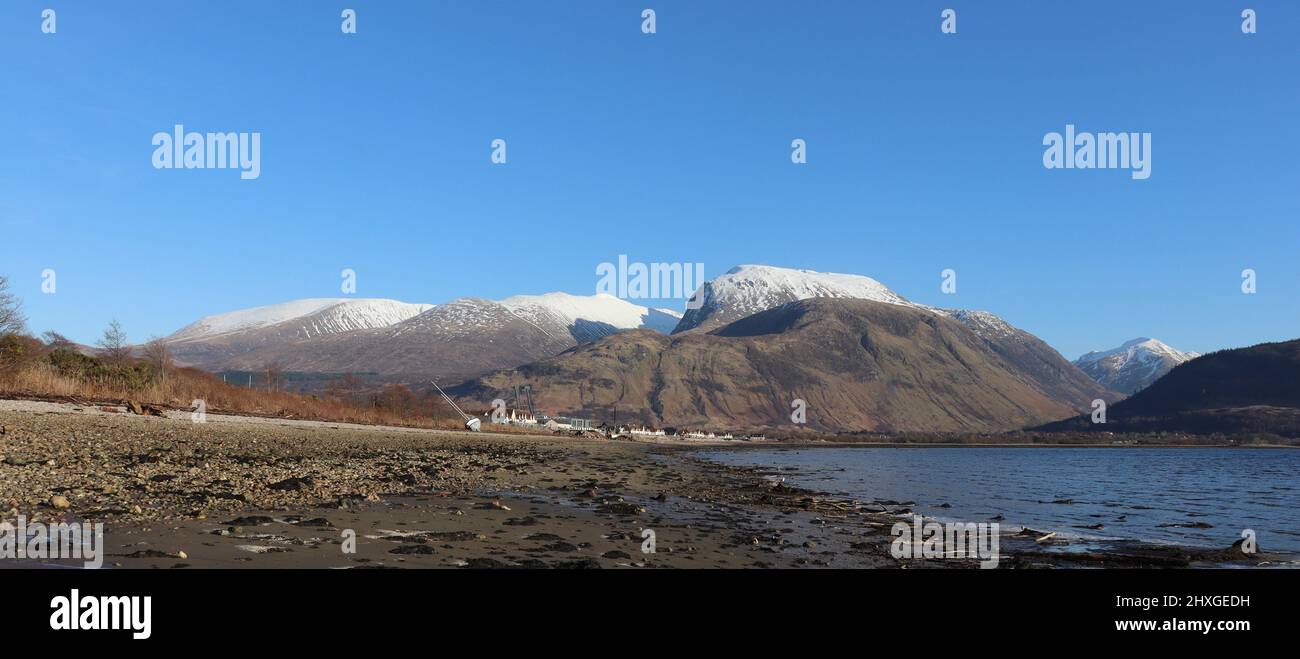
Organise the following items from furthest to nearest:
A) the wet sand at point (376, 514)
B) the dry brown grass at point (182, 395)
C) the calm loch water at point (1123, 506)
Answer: the dry brown grass at point (182, 395) → the calm loch water at point (1123, 506) → the wet sand at point (376, 514)

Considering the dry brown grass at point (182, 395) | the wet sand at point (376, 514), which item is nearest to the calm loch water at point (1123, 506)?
the wet sand at point (376, 514)

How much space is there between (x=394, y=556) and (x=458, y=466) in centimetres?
2930

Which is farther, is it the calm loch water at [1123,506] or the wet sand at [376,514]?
the calm loch water at [1123,506]

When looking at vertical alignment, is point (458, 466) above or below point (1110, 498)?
above

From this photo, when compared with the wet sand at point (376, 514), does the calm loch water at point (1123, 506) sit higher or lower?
lower

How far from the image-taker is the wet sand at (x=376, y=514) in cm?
1440

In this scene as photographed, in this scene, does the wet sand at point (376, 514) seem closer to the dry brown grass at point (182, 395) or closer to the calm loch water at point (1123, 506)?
the calm loch water at point (1123, 506)

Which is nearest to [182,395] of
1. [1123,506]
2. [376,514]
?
[376,514]

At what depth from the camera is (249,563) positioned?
1234cm

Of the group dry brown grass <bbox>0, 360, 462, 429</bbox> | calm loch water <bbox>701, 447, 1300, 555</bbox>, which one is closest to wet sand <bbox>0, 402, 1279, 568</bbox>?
calm loch water <bbox>701, 447, 1300, 555</bbox>

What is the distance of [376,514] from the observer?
1986 centimetres

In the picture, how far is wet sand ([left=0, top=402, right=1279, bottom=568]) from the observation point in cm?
1440
